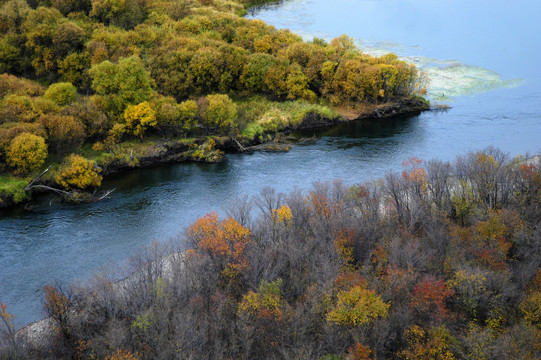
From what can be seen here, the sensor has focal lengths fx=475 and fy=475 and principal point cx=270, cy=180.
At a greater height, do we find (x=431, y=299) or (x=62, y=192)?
(x=62, y=192)

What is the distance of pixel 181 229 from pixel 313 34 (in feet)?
285

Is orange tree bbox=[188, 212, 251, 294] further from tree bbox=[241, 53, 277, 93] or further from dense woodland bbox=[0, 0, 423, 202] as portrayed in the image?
tree bbox=[241, 53, 277, 93]

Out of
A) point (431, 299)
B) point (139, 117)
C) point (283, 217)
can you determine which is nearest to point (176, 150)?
point (139, 117)

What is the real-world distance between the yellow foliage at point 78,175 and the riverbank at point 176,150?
6.96ft

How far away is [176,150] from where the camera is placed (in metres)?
73.2

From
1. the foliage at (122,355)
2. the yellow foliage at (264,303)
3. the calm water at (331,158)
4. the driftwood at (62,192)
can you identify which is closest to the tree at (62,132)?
the driftwood at (62,192)

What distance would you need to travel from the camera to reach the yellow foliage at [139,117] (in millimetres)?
71750

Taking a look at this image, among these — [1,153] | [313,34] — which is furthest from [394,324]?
[313,34]

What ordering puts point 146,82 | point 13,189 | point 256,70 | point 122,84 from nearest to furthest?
point 13,189, point 122,84, point 146,82, point 256,70

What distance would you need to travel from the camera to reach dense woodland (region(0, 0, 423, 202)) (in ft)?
215

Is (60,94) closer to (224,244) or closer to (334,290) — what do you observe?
(224,244)

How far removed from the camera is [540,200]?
49.2m

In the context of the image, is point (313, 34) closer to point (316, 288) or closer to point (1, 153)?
point (1, 153)

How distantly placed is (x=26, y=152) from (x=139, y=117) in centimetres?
1707
